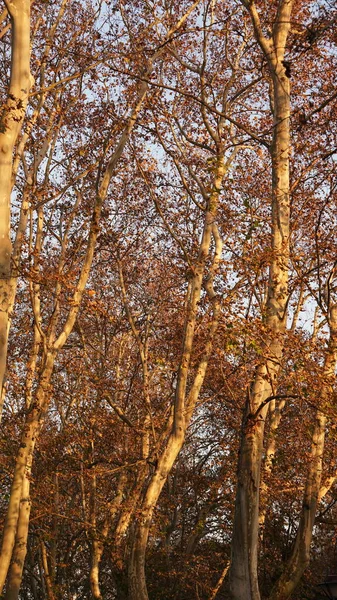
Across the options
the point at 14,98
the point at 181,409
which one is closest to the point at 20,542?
the point at 181,409

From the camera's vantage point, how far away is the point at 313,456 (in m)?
12.8

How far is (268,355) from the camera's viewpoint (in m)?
9.33

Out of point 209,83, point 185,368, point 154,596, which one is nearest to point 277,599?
point 185,368

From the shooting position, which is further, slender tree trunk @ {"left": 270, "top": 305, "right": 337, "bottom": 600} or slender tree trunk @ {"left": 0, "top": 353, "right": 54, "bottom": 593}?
slender tree trunk @ {"left": 0, "top": 353, "right": 54, "bottom": 593}

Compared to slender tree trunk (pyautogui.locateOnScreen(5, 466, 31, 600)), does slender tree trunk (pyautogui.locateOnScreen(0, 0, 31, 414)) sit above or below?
above

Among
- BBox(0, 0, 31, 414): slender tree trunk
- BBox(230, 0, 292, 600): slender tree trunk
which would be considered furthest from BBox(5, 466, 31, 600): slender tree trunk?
BBox(0, 0, 31, 414): slender tree trunk

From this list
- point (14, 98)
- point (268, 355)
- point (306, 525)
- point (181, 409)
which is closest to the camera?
point (14, 98)

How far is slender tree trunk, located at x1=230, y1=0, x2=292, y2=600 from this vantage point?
884cm

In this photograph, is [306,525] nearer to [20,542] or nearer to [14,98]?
[20,542]

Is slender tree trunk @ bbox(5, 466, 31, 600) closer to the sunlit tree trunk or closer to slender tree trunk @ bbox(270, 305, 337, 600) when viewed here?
the sunlit tree trunk

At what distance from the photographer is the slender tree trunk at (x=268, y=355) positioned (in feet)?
29.0

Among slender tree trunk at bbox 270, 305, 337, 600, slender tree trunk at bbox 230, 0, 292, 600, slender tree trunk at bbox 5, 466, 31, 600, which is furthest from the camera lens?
slender tree trunk at bbox 5, 466, 31, 600

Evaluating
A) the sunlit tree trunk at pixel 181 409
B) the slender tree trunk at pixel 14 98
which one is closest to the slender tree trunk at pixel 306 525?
the sunlit tree trunk at pixel 181 409

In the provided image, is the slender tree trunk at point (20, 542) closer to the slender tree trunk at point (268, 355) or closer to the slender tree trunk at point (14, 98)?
the slender tree trunk at point (268, 355)
